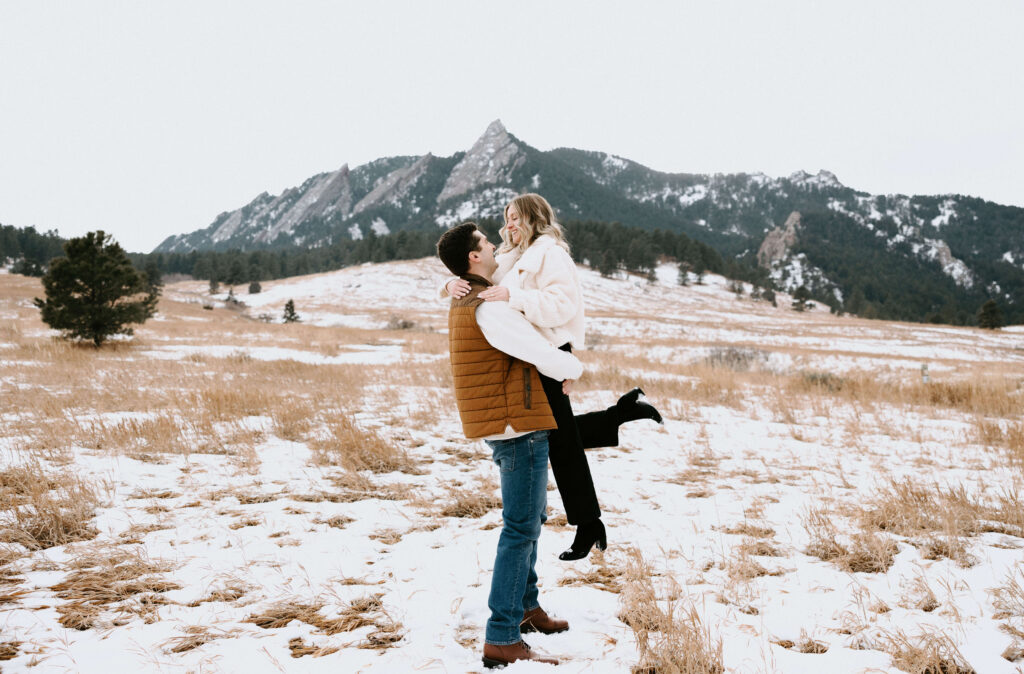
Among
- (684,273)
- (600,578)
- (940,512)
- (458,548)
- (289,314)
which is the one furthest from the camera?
(684,273)

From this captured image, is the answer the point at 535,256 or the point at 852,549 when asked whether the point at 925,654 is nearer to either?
the point at 852,549

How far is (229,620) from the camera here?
2732mm

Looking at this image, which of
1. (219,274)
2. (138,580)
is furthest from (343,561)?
(219,274)

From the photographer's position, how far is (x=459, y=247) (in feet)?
8.70

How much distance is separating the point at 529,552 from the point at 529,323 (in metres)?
1.22

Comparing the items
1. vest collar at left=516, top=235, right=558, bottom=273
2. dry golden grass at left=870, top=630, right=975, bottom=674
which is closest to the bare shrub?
dry golden grass at left=870, top=630, right=975, bottom=674

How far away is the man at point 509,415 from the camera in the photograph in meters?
2.43

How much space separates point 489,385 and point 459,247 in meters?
0.77

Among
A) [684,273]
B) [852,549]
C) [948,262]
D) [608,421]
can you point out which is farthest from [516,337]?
[948,262]

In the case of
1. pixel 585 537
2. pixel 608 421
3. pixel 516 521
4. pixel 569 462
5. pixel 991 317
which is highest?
pixel 991 317

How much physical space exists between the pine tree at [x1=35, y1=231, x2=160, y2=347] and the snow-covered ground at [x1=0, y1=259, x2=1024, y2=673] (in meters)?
9.57

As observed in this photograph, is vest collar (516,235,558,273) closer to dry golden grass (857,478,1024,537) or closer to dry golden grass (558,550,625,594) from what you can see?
dry golden grass (558,550,625,594)

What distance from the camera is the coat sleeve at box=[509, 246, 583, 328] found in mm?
2527

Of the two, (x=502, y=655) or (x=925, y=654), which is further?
(x=502, y=655)
